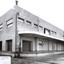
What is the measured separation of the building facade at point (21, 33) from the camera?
1673 centimetres

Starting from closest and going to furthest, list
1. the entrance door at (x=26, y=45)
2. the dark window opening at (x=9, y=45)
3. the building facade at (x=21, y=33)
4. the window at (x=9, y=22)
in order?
the building facade at (x=21, y=33), the window at (x=9, y=22), the dark window opening at (x=9, y=45), the entrance door at (x=26, y=45)

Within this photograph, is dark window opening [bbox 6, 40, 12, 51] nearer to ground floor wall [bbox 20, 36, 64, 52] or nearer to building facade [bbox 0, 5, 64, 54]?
building facade [bbox 0, 5, 64, 54]

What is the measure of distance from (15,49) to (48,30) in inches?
490

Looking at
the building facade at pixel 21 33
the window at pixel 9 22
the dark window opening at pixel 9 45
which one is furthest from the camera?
the dark window opening at pixel 9 45

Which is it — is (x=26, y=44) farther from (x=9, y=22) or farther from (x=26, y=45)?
(x=9, y=22)

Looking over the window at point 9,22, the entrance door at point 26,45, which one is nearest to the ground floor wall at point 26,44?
the entrance door at point 26,45

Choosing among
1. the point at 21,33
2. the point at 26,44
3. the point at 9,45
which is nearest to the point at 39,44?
the point at 26,44

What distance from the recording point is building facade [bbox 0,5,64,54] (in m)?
16.7

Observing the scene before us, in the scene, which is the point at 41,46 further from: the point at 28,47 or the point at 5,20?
the point at 5,20

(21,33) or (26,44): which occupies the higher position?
(21,33)

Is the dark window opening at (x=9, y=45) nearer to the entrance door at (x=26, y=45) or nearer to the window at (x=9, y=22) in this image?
the entrance door at (x=26, y=45)

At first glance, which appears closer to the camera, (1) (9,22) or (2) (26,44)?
(1) (9,22)

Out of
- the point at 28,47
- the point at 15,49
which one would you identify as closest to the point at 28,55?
the point at 15,49

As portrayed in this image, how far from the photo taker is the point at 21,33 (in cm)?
1636
